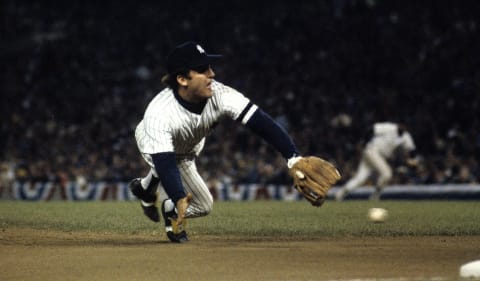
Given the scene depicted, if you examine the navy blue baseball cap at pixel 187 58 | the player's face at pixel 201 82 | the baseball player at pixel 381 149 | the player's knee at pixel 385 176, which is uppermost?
the baseball player at pixel 381 149

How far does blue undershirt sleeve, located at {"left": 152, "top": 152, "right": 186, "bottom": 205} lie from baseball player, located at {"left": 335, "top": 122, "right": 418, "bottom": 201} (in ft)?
33.5

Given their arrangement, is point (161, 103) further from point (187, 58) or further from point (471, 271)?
point (471, 271)

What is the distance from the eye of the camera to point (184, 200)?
7082 mm

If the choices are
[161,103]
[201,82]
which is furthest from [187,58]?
[161,103]

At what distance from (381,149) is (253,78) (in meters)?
8.38

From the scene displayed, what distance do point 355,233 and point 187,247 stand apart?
2.44 meters

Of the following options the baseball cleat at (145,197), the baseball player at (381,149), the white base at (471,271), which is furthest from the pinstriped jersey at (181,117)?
the baseball player at (381,149)

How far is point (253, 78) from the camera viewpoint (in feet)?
83.1

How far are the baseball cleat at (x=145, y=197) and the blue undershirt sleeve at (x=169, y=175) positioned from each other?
1.78 metres

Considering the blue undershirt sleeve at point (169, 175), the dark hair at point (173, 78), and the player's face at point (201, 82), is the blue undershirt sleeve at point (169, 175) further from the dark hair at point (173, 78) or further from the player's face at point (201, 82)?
the dark hair at point (173, 78)

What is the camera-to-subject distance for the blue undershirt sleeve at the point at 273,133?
7.41 meters

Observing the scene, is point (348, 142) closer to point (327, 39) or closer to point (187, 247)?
point (327, 39)

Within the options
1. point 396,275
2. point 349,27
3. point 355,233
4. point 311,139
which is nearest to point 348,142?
point 311,139

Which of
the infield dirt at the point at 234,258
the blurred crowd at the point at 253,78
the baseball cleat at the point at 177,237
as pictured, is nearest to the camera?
the infield dirt at the point at 234,258
